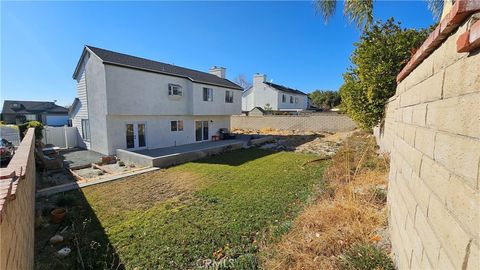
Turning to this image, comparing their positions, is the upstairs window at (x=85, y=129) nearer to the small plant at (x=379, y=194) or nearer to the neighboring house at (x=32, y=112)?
the small plant at (x=379, y=194)

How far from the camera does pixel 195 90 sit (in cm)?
1794

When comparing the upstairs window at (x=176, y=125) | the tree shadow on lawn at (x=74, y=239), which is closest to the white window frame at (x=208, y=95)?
the upstairs window at (x=176, y=125)

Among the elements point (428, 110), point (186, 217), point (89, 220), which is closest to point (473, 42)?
point (428, 110)

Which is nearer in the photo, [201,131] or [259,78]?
[201,131]

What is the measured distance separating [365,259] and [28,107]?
60.0 metres

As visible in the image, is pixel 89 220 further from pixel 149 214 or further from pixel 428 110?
pixel 428 110

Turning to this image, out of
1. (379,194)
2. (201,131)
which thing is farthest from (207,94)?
(379,194)

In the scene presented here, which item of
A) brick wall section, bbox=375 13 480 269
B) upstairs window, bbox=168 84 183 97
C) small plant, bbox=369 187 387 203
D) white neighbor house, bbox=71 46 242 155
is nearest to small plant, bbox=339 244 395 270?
brick wall section, bbox=375 13 480 269

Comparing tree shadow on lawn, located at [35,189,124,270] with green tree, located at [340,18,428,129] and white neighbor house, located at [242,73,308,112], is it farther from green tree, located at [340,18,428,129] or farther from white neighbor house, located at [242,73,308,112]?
white neighbor house, located at [242,73,308,112]

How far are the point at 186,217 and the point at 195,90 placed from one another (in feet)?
43.6

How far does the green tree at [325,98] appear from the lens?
160 feet

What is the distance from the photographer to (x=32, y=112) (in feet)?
143

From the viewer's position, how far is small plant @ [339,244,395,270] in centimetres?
311

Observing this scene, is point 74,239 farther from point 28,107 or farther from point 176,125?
point 28,107
